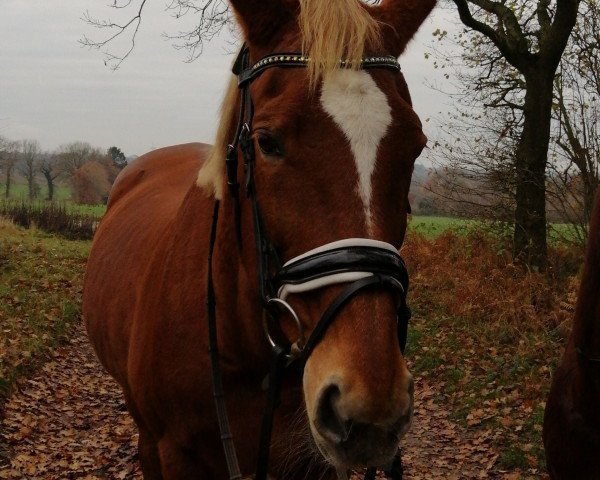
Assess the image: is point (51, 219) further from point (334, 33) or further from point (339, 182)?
point (339, 182)

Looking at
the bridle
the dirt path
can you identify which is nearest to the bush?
the dirt path

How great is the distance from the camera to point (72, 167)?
46750 mm

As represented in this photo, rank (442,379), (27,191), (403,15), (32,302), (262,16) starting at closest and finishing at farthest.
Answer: (262,16) < (403,15) < (442,379) < (32,302) < (27,191)

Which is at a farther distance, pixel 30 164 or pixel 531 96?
pixel 30 164

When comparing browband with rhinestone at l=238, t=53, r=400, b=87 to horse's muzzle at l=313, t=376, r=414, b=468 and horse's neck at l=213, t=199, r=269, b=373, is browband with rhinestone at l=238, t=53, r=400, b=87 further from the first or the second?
horse's muzzle at l=313, t=376, r=414, b=468

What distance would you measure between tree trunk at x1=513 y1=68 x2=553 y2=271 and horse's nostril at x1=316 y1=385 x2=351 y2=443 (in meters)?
8.63

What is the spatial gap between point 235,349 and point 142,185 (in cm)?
318

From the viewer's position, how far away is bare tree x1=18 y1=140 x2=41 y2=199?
5528cm

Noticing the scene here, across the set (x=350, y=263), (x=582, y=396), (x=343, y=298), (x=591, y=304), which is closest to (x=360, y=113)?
(x=350, y=263)

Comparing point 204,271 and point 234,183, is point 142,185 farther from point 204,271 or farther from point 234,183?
point 234,183

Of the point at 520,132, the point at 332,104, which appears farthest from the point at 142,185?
the point at 520,132

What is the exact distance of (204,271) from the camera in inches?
101

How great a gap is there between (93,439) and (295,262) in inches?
197

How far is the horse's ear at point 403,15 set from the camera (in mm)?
2279
